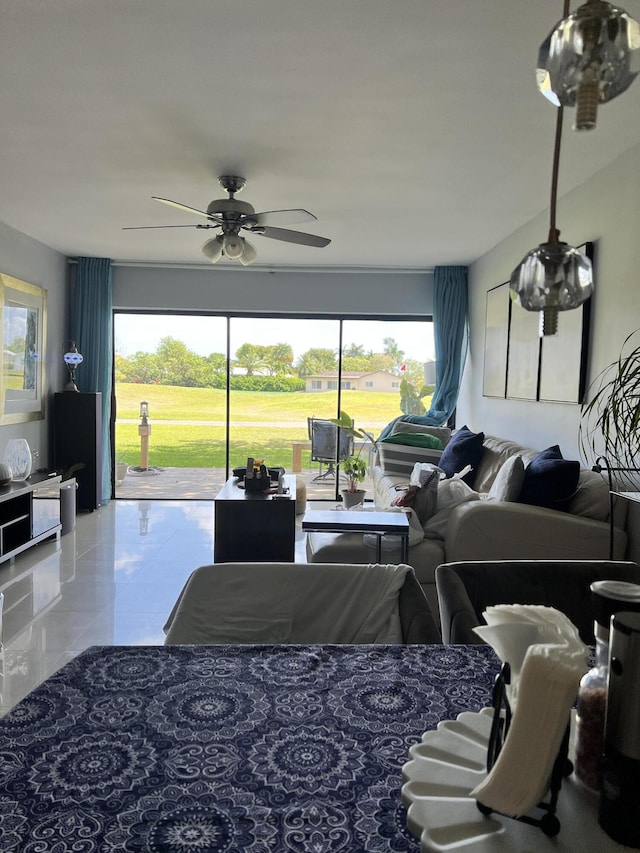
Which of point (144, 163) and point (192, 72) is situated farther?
point (144, 163)

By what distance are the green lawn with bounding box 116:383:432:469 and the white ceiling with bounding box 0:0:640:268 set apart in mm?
2930

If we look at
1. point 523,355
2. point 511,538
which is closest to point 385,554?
point 511,538

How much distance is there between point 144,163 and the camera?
3.76 metres

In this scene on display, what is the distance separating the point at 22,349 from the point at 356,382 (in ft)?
12.1

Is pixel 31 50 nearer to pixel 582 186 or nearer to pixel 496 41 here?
pixel 496 41

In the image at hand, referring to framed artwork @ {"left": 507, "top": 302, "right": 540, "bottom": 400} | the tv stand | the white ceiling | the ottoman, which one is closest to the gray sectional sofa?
the ottoman

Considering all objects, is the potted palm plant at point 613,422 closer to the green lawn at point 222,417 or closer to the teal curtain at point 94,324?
the green lawn at point 222,417

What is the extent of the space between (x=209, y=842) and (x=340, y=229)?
5081 millimetres

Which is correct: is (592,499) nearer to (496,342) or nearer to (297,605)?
(297,605)

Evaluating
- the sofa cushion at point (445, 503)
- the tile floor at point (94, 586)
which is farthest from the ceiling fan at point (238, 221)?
the tile floor at point (94, 586)

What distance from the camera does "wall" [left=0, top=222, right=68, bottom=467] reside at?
219 inches

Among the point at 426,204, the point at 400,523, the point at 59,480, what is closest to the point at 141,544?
the point at 59,480

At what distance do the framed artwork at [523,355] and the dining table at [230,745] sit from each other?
3710 millimetres

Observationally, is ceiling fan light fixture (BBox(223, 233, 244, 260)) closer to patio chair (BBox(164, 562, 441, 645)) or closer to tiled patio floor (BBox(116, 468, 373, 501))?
patio chair (BBox(164, 562, 441, 645))
